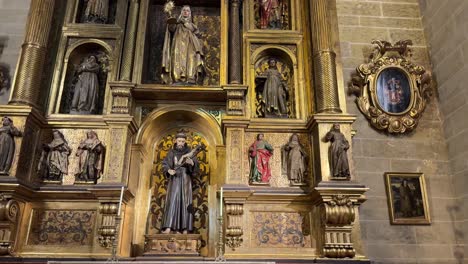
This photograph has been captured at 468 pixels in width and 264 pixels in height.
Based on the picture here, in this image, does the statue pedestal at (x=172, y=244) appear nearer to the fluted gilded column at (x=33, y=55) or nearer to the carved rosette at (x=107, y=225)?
the carved rosette at (x=107, y=225)

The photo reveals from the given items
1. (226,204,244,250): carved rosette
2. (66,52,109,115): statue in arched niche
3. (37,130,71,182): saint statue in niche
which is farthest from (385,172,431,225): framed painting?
(37,130,71,182): saint statue in niche

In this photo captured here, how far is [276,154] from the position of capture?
6289 mm

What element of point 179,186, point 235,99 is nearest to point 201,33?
point 235,99

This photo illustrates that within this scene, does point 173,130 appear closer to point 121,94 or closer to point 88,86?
point 121,94

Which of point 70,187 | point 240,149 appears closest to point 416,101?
point 240,149

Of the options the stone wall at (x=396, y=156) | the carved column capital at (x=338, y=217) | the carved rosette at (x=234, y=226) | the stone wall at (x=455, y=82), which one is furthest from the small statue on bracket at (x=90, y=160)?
the stone wall at (x=455, y=82)

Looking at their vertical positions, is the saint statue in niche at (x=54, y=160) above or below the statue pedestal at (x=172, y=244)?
above

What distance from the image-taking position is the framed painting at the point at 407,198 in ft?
21.4

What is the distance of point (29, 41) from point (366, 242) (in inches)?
229

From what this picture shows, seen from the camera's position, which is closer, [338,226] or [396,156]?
[338,226]

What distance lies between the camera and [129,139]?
623 centimetres

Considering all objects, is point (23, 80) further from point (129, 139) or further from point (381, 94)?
point (381, 94)

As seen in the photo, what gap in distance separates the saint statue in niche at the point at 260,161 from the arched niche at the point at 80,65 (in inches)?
97.1

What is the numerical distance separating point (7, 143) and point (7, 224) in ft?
3.36
